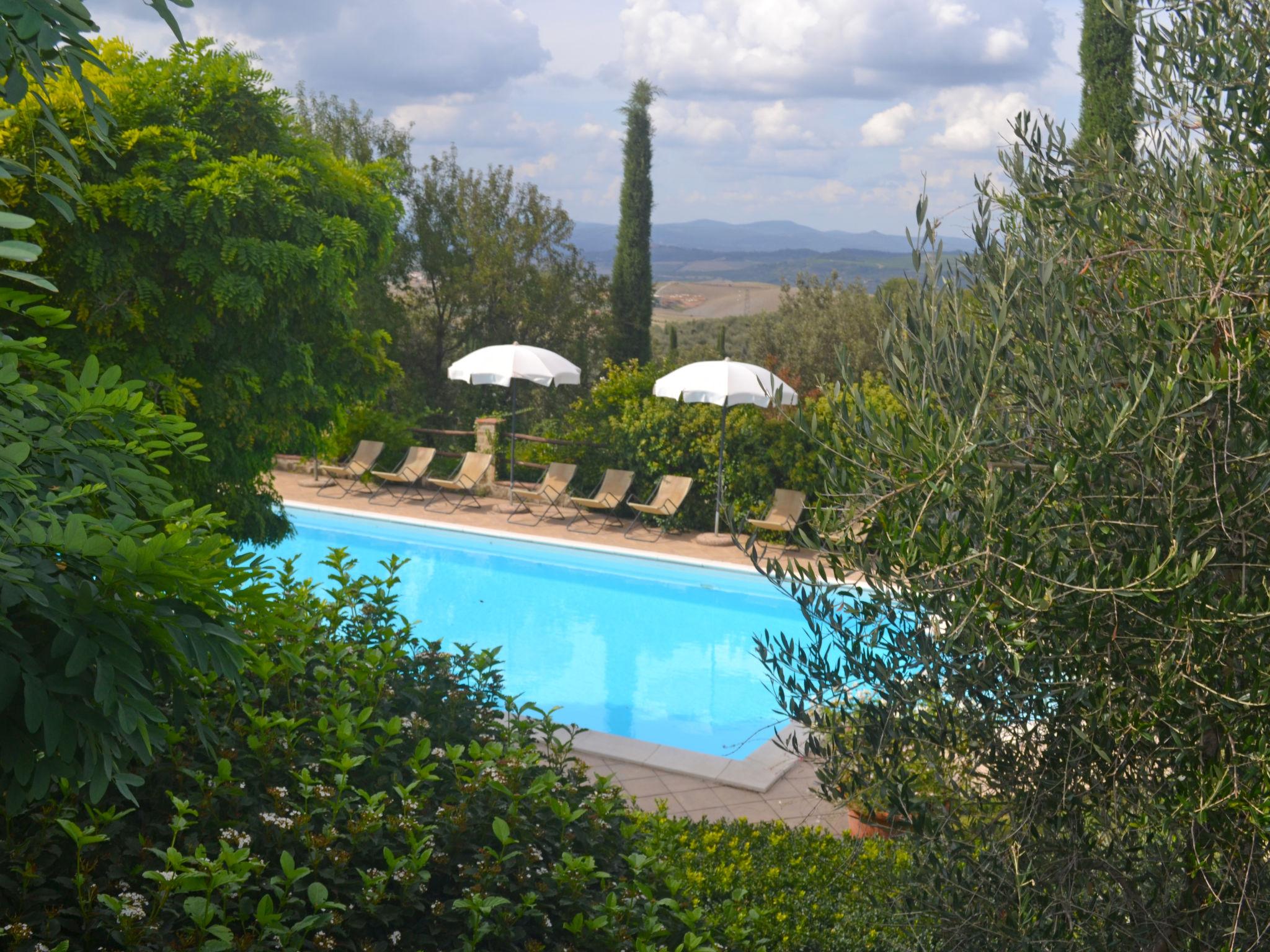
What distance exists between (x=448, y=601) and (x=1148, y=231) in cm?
1135

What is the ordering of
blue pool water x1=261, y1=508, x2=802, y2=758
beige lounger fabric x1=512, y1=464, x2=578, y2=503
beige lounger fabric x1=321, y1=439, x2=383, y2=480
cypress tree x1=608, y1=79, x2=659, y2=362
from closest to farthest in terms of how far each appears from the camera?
A: 1. blue pool water x1=261, y1=508, x2=802, y2=758
2. beige lounger fabric x1=512, y1=464, x2=578, y2=503
3. beige lounger fabric x1=321, y1=439, x2=383, y2=480
4. cypress tree x1=608, y1=79, x2=659, y2=362

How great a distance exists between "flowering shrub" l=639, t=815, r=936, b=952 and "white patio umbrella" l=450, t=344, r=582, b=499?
1116 centimetres

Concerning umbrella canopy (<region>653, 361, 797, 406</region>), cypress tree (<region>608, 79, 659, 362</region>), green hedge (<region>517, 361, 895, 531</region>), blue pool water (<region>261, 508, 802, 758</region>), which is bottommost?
blue pool water (<region>261, 508, 802, 758</region>)

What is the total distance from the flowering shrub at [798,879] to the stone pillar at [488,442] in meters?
12.5

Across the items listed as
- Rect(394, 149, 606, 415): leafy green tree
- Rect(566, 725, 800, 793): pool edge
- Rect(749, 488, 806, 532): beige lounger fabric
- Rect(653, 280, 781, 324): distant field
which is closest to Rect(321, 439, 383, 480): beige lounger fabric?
Rect(394, 149, 606, 415): leafy green tree

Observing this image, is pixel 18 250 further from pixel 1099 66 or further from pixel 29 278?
pixel 1099 66

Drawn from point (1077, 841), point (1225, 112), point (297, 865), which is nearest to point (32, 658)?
point (297, 865)

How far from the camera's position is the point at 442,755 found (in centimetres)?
373

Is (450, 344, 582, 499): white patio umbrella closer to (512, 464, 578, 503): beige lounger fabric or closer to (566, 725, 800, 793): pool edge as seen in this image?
(512, 464, 578, 503): beige lounger fabric

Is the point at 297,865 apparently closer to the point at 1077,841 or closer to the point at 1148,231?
the point at 1077,841

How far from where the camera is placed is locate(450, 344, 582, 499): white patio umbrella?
16.0 m

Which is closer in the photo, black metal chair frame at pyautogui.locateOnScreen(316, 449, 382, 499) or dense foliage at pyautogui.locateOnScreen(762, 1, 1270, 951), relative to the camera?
dense foliage at pyautogui.locateOnScreen(762, 1, 1270, 951)

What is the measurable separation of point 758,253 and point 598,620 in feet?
366

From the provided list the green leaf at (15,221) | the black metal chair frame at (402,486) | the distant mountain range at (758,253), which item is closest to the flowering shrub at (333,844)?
the green leaf at (15,221)
